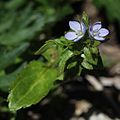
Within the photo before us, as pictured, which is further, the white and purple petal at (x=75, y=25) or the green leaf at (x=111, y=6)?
the green leaf at (x=111, y=6)

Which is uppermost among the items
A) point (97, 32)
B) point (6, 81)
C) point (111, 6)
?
point (97, 32)

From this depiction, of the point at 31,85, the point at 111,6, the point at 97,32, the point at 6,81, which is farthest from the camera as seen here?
the point at 111,6

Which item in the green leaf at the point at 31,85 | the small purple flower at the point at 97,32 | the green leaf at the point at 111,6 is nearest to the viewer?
the small purple flower at the point at 97,32

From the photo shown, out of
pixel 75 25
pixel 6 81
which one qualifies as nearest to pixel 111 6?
pixel 6 81

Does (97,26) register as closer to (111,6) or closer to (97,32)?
(97,32)

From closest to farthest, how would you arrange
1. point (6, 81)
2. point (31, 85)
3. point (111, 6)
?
point (31, 85) < point (6, 81) < point (111, 6)

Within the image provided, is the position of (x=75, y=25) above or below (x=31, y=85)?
above

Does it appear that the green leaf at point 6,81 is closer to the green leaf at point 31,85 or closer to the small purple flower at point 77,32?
the green leaf at point 31,85

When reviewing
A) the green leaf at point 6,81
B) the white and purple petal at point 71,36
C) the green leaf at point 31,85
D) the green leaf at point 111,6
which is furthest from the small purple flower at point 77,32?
the green leaf at point 111,6
